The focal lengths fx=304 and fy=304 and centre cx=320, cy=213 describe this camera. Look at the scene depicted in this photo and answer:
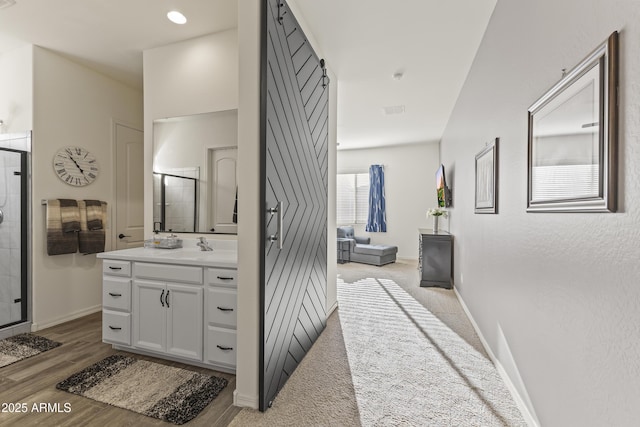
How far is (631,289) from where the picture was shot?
3.08 ft

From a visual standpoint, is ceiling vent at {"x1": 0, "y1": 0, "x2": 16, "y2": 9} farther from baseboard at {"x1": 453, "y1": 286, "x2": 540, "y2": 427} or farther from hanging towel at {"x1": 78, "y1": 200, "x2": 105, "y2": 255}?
baseboard at {"x1": 453, "y1": 286, "x2": 540, "y2": 427}

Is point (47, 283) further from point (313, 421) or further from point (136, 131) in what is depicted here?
point (313, 421)

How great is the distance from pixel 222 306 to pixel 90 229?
7.43 feet

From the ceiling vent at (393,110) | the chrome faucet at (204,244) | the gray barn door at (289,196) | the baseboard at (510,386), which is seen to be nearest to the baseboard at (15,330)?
the chrome faucet at (204,244)

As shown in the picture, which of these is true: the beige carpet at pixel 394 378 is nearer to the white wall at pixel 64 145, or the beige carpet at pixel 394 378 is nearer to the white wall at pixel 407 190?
the white wall at pixel 64 145

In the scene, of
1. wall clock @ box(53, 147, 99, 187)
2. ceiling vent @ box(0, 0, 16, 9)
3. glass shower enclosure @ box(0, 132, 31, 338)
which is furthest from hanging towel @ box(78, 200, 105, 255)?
ceiling vent @ box(0, 0, 16, 9)

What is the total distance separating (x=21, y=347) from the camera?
8.44 ft

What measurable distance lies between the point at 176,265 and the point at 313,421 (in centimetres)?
139

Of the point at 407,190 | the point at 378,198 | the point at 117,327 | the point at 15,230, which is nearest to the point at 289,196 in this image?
the point at 117,327

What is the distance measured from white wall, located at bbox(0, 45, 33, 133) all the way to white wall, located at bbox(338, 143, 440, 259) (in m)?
6.12

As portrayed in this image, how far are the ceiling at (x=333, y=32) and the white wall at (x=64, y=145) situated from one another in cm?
24

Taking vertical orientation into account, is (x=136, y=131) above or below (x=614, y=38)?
above

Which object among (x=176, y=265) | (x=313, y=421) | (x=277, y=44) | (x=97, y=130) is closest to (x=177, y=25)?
(x=277, y=44)

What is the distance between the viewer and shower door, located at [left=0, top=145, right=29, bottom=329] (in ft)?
9.63
